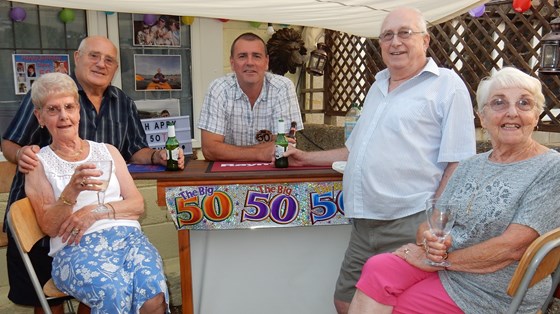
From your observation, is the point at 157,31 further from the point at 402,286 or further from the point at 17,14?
the point at 402,286

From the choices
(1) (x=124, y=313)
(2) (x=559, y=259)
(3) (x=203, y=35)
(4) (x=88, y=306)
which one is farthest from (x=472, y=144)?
(3) (x=203, y=35)

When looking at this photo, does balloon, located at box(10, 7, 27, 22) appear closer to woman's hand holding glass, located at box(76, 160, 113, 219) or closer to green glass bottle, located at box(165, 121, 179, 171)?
green glass bottle, located at box(165, 121, 179, 171)

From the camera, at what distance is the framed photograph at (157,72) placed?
4.28 metres

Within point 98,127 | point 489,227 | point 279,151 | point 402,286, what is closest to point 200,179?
point 279,151

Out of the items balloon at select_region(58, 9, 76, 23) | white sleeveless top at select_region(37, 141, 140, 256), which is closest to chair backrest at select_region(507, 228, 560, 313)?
white sleeveless top at select_region(37, 141, 140, 256)

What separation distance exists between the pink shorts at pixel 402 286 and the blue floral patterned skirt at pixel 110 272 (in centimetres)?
91

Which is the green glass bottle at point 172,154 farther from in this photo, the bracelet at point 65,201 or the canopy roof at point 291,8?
the canopy roof at point 291,8

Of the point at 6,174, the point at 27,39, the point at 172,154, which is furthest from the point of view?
the point at 27,39

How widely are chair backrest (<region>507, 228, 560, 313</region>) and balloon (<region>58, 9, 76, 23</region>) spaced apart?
347 centimetres

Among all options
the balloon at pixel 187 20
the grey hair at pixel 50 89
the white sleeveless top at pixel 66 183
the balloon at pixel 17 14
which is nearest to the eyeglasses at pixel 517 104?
the white sleeveless top at pixel 66 183

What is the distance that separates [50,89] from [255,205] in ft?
3.48

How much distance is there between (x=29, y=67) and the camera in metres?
3.87

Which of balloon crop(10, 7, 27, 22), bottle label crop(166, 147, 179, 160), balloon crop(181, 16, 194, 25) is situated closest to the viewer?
bottle label crop(166, 147, 179, 160)

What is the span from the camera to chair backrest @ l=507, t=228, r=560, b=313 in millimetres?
1635
